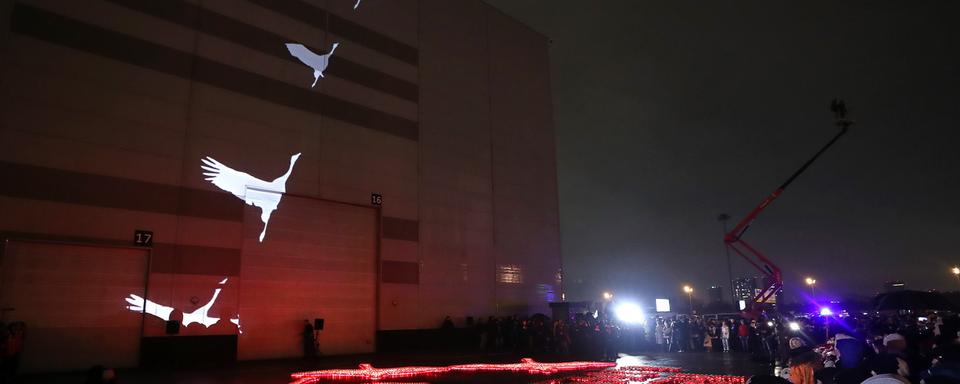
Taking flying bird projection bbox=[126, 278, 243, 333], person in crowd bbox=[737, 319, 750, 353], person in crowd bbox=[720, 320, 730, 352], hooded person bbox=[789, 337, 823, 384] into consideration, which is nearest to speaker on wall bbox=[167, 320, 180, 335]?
flying bird projection bbox=[126, 278, 243, 333]

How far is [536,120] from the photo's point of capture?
34.0m

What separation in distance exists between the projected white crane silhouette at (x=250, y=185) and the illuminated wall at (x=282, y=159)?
93 millimetres

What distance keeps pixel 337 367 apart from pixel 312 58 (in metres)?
12.8

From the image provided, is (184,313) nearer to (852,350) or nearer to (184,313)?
(184,313)

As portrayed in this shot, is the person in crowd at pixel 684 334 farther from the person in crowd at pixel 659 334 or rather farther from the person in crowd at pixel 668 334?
the person in crowd at pixel 659 334

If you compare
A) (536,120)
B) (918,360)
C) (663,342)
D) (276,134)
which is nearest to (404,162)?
(276,134)

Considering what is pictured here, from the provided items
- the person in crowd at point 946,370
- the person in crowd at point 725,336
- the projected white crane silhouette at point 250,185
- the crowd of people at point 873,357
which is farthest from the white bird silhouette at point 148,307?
the person in crowd at point 725,336

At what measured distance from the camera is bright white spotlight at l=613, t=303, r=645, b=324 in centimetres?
2891

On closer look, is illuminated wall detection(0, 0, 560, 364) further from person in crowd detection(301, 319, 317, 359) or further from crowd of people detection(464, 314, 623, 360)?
crowd of people detection(464, 314, 623, 360)

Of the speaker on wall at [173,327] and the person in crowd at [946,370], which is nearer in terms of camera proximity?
the person in crowd at [946,370]

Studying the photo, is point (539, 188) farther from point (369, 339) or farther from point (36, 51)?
point (36, 51)

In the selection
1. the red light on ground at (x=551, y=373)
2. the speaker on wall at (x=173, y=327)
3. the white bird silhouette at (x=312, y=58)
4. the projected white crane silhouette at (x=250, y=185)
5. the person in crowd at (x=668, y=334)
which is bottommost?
the red light on ground at (x=551, y=373)

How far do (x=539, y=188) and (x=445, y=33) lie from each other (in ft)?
33.5

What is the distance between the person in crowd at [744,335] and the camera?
77.0 feet
